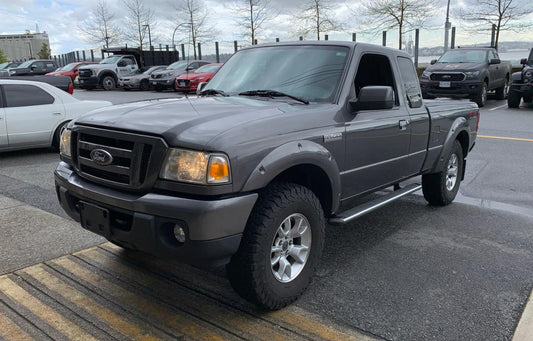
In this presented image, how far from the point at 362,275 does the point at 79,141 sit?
2.34 metres

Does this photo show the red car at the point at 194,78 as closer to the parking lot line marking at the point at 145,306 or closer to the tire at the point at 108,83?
the tire at the point at 108,83

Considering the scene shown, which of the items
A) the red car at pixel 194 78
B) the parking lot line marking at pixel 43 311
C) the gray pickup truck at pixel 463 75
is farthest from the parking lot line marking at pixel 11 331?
the red car at pixel 194 78

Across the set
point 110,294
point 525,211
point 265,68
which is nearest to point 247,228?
point 110,294

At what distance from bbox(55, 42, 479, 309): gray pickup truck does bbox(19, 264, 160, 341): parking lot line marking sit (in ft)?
1.56

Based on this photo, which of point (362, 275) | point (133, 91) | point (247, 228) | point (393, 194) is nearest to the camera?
point (247, 228)

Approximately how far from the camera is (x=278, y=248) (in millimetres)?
2986

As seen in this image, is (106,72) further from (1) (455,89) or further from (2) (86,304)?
(2) (86,304)

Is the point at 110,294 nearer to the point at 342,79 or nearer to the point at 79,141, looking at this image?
the point at 79,141

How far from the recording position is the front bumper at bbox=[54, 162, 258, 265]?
8.20 ft

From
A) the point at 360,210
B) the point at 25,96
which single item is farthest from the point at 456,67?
the point at 360,210

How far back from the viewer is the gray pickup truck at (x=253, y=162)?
2.58 m

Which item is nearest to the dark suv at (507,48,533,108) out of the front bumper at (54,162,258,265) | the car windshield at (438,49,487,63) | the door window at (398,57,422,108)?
the car windshield at (438,49,487,63)

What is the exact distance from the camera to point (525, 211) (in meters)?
5.21

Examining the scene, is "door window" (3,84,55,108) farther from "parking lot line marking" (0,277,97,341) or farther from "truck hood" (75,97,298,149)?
"truck hood" (75,97,298,149)
